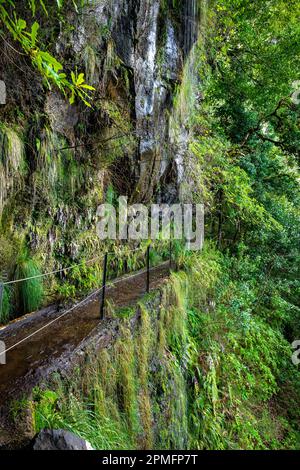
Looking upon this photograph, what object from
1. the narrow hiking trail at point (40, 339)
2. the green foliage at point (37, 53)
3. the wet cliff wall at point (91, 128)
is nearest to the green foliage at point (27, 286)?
the wet cliff wall at point (91, 128)

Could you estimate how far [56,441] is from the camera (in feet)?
5.57

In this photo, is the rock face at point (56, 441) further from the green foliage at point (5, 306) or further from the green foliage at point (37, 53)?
the green foliage at point (37, 53)

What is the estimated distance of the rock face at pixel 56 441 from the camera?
1.66m

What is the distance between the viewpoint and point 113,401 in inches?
120

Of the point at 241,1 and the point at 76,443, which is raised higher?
the point at 241,1

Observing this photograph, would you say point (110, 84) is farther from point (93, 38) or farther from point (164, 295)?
point (164, 295)

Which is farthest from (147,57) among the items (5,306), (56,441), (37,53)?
(56,441)

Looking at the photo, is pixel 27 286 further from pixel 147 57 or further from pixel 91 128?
pixel 147 57

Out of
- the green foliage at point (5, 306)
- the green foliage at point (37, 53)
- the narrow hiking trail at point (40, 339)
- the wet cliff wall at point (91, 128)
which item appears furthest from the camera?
the wet cliff wall at point (91, 128)

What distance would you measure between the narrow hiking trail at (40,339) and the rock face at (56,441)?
56cm

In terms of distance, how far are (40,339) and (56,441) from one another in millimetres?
1572
